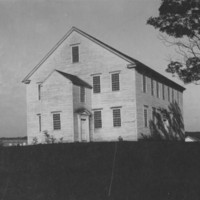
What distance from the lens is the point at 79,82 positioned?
32.9m

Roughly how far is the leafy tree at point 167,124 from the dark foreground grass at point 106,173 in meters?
15.2

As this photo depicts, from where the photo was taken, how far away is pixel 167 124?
40.7 meters

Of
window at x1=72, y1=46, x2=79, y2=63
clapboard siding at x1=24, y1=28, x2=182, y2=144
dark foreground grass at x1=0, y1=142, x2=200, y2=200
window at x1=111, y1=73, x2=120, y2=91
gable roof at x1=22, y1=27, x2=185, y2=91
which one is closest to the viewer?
dark foreground grass at x1=0, y1=142, x2=200, y2=200

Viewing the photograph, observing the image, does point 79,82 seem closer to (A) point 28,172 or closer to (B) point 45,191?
(A) point 28,172

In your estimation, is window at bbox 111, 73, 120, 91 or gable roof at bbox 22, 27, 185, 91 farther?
window at bbox 111, 73, 120, 91

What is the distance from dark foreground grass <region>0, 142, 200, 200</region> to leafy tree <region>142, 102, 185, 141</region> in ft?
50.0

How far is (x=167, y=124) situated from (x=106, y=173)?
24350 mm

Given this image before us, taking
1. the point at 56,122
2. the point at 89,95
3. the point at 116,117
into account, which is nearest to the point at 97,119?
the point at 116,117

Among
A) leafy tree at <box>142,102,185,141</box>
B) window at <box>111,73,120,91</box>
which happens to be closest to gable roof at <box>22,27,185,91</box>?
window at <box>111,73,120,91</box>

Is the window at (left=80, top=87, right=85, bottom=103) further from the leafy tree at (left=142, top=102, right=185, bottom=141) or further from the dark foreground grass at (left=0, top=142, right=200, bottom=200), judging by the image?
the dark foreground grass at (left=0, top=142, right=200, bottom=200)

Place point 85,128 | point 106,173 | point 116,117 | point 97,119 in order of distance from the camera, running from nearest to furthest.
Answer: point 106,173, point 116,117, point 85,128, point 97,119

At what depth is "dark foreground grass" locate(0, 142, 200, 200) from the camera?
51.6 feet

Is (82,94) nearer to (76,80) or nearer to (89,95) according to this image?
(89,95)

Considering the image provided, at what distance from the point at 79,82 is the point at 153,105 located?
798 centimetres
